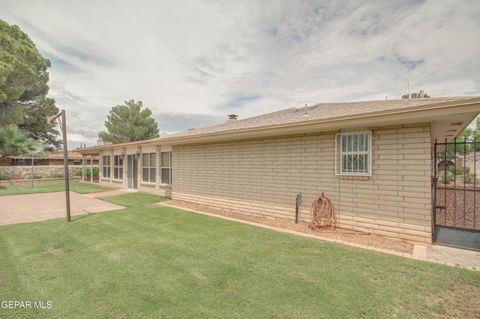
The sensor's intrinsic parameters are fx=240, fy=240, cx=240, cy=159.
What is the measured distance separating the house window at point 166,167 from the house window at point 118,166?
5296 mm

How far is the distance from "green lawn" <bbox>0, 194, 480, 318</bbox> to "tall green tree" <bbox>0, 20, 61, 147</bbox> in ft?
53.2

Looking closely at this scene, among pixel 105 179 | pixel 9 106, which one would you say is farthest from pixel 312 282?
pixel 9 106

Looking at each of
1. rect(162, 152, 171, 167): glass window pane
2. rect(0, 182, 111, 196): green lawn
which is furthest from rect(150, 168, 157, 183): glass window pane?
rect(0, 182, 111, 196): green lawn

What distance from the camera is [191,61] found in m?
11.6

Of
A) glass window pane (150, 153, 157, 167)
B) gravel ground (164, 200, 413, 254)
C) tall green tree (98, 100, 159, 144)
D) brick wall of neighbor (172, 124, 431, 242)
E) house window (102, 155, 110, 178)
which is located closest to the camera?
gravel ground (164, 200, 413, 254)

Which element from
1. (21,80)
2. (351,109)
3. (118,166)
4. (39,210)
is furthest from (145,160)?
(21,80)

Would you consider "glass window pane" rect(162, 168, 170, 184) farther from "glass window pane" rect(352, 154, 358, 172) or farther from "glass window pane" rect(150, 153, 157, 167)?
"glass window pane" rect(352, 154, 358, 172)

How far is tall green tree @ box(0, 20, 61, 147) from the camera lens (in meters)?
15.7

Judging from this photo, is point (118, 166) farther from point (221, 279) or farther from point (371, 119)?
point (371, 119)

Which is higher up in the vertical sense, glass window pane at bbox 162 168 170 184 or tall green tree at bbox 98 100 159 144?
tall green tree at bbox 98 100 159 144

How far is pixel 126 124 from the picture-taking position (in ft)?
102

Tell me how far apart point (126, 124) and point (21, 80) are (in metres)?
13.6

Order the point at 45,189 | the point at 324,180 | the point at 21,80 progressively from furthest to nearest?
1. the point at 21,80
2. the point at 45,189
3. the point at 324,180


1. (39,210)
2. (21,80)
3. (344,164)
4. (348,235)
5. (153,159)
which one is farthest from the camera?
(21,80)
